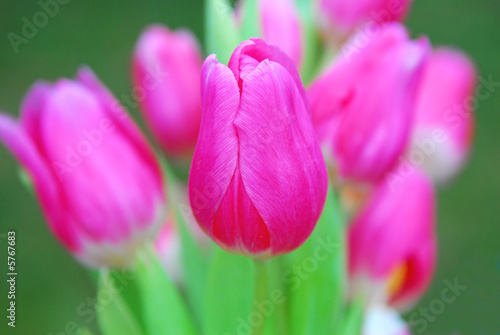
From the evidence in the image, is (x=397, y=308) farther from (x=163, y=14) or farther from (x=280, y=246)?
(x=163, y=14)

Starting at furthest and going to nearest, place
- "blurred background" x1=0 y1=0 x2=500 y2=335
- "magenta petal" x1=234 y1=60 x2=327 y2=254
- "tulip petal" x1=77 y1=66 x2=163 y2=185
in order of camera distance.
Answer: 1. "blurred background" x1=0 y1=0 x2=500 y2=335
2. "tulip petal" x1=77 y1=66 x2=163 y2=185
3. "magenta petal" x1=234 y1=60 x2=327 y2=254

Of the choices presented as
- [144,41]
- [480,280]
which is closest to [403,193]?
[144,41]

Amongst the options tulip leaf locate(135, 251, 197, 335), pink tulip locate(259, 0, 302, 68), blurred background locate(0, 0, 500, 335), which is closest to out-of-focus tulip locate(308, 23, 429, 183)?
pink tulip locate(259, 0, 302, 68)

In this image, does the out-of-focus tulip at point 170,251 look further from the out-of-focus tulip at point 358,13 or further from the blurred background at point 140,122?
the blurred background at point 140,122

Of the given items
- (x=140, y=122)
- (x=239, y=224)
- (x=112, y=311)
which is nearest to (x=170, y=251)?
(x=112, y=311)

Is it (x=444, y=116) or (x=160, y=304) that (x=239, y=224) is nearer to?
(x=160, y=304)

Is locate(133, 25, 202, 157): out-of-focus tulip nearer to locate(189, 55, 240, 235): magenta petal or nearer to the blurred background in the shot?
locate(189, 55, 240, 235): magenta petal
